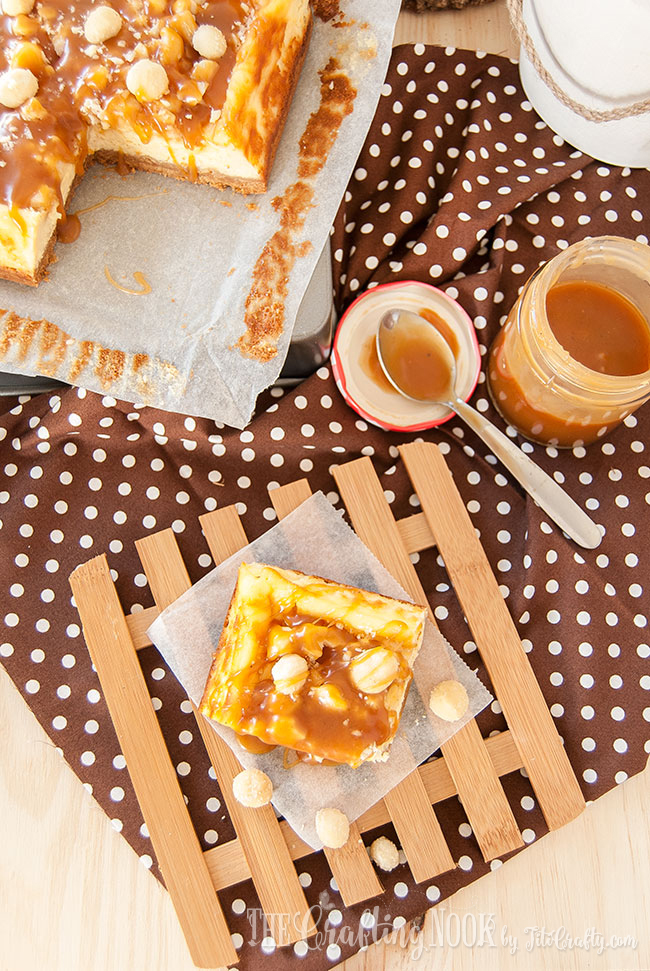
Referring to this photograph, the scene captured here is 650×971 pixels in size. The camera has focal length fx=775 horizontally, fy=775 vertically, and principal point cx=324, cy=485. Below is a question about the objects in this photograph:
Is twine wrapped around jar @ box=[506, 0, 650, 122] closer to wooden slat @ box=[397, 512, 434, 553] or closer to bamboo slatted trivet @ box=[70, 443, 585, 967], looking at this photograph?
bamboo slatted trivet @ box=[70, 443, 585, 967]

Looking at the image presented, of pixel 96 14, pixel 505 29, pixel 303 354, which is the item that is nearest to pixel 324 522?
pixel 303 354

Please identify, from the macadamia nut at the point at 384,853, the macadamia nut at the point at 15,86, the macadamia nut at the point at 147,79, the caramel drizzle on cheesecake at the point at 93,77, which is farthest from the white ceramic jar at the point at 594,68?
the macadamia nut at the point at 384,853

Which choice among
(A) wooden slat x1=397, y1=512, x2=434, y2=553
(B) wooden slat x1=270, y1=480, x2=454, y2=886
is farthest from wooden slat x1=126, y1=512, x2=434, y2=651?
(B) wooden slat x1=270, y1=480, x2=454, y2=886

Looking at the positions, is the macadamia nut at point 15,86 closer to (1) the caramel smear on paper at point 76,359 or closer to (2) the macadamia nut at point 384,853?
(1) the caramel smear on paper at point 76,359

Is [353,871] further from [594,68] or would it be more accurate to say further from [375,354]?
[594,68]

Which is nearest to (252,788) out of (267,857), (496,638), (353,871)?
(267,857)
